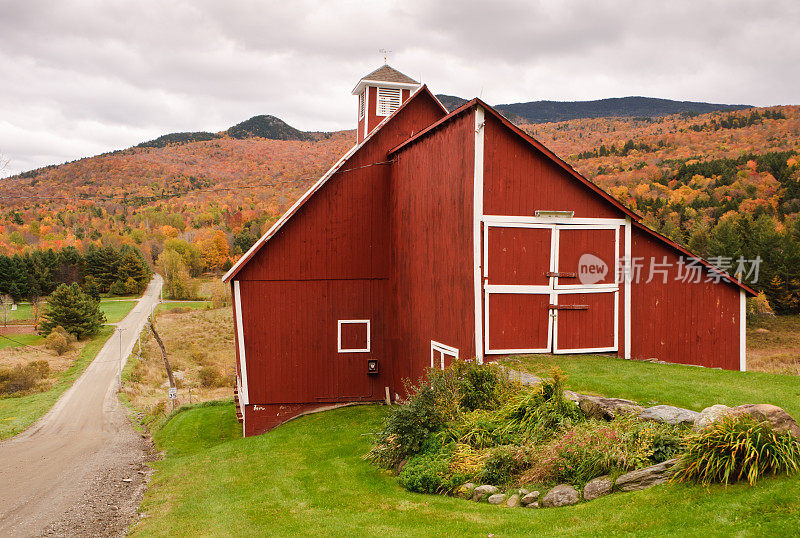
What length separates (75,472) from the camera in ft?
63.6

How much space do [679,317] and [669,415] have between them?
6787mm

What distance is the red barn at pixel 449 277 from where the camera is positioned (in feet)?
41.7

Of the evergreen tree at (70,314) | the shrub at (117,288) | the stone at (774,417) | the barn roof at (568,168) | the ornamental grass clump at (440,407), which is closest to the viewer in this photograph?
the stone at (774,417)

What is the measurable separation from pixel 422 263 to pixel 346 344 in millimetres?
4596

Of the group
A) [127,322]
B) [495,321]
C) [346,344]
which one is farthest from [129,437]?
[127,322]

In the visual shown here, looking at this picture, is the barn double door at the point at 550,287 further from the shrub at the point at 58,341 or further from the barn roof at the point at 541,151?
the shrub at the point at 58,341

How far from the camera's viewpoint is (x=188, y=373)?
2039 inches

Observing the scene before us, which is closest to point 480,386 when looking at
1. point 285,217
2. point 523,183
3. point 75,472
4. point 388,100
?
point 523,183

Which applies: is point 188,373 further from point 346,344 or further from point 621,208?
point 621,208

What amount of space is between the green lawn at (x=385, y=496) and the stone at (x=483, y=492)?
0.89 ft

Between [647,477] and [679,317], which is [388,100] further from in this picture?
[647,477]

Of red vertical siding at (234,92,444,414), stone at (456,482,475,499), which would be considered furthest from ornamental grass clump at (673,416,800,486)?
red vertical siding at (234,92,444,414)

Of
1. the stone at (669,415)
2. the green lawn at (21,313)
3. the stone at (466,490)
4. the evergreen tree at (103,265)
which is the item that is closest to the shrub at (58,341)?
the green lawn at (21,313)

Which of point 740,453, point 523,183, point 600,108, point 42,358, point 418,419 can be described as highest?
point 600,108
